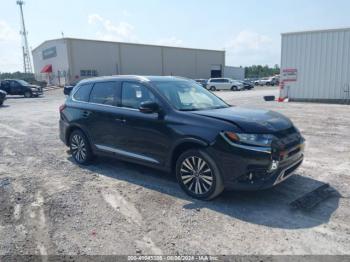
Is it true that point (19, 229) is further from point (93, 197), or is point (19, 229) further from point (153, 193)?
point (153, 193)

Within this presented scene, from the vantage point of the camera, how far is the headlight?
13.3 ft

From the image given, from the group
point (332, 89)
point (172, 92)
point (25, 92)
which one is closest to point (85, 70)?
point (25, 92)

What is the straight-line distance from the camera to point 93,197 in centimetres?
471

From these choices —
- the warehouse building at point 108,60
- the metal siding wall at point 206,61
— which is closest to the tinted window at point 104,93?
the warehouse building at point 108,60

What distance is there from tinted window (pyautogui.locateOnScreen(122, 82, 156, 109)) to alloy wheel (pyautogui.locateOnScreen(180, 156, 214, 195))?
122 cm

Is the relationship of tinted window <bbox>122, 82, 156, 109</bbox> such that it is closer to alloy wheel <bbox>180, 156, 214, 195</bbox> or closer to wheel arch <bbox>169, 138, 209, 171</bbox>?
wheel arch <bbox>169, 138, 209, 171</bbox>

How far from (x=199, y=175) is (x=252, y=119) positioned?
3.57ft

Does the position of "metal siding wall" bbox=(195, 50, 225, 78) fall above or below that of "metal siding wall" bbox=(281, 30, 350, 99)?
above

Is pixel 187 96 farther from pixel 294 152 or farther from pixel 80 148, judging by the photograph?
pixel 80 148

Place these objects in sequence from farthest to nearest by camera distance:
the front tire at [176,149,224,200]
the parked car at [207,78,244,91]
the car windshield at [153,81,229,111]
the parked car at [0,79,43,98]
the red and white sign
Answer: the parked car at [207,78,244,91]
the parked car at [0,79,43,98]
the red and white sign
the car windshield at [153,81,229,111]
the front tire at [176,149,224,200]

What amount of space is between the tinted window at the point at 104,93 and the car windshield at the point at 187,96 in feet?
3.13

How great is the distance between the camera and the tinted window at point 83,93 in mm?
6289

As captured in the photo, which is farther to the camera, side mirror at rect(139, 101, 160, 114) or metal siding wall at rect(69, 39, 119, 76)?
metal siding wall at rect(69, 39, 119, 76)

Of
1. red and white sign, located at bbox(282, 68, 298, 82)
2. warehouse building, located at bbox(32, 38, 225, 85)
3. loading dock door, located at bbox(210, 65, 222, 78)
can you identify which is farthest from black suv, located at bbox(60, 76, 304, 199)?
loading dock door, located at bbox(210, 65, 222, 78)
